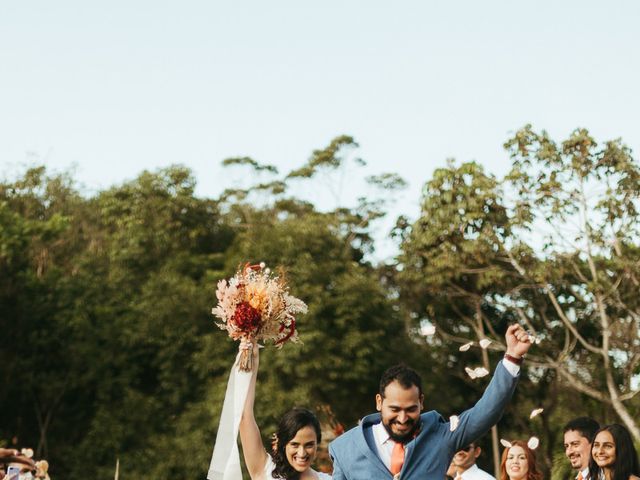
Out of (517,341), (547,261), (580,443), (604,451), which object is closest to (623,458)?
(604,451)

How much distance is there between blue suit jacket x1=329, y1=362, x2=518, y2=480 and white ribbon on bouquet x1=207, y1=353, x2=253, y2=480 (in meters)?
1.39

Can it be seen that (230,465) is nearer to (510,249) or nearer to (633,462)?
(633,462)

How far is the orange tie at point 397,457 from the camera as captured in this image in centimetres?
536

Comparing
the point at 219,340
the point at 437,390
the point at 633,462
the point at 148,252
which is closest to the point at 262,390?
the point at 219,340

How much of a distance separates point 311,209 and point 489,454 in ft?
28.6

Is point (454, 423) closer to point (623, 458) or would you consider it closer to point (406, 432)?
point (406, 432)

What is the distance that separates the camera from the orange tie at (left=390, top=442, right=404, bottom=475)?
536 centimetres

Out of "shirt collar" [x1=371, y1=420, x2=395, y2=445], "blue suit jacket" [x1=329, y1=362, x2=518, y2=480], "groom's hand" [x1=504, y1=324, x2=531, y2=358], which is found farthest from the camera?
"shirt collar" [x1=371, y1=420, x2=395, y2=445]

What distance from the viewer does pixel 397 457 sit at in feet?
17.7

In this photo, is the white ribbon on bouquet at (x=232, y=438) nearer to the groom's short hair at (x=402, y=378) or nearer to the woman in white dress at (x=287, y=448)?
the woman in white dress at (x=287, y=448)

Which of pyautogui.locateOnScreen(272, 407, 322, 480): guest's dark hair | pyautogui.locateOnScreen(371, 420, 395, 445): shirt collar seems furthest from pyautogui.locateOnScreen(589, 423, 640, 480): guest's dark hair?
pyautogui.locateOnScreen(371, 420, 395, 445): shirt collar

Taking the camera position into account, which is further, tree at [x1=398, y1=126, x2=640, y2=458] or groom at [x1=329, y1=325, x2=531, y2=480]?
tree at [x1=398, y1=126, x2=640, y2=458]

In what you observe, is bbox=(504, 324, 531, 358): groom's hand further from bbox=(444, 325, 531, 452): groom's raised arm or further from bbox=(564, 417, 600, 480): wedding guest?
bbox=(564, 417, 600, 480): wedding guest

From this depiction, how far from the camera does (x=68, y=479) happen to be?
30797 millimetres
